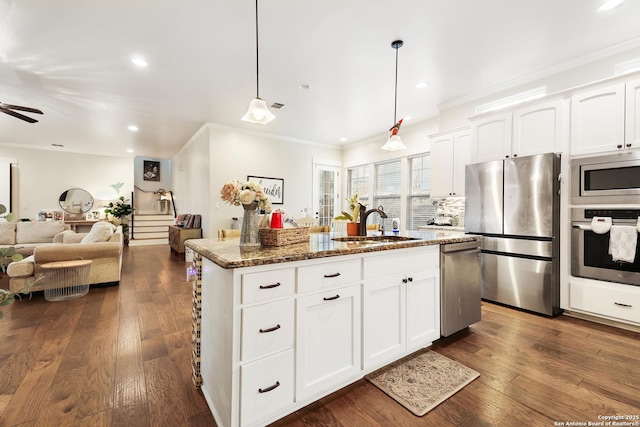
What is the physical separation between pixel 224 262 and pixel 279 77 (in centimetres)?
302

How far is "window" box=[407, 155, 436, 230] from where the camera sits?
535 cm

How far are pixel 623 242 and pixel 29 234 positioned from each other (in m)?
→ 8.70

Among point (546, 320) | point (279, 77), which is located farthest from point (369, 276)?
point (279, 77)

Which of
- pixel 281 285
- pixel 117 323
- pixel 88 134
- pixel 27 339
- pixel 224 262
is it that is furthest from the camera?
pixel 88 134

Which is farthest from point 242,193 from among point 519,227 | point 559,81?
point 559,81

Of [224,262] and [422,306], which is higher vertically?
[224,262]

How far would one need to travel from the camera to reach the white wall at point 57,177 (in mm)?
7461

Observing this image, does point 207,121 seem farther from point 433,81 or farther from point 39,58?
point 433,81

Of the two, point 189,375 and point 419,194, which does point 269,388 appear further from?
point 419,194

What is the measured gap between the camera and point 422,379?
1.93 metres

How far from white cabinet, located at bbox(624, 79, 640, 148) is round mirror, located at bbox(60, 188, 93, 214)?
37.8 feet

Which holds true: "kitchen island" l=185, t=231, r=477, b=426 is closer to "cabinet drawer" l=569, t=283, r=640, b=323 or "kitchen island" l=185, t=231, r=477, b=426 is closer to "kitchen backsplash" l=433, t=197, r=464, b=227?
"cabinet drawer" l=569, t=283, r=640, b=323

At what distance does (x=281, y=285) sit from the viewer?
4.83 ft

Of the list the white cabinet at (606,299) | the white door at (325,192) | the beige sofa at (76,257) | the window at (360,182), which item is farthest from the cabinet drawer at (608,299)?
the beige sofa at (76,257)
